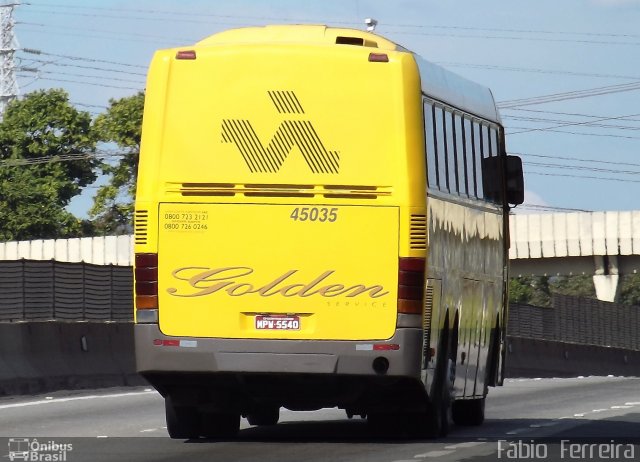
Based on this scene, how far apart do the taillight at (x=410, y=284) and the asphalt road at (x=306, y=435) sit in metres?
1.23

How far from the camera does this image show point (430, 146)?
18562mm

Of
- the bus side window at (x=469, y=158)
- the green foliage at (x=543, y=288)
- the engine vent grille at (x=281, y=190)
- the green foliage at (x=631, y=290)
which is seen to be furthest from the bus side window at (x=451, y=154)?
the green foliage at (x=631, y=290)

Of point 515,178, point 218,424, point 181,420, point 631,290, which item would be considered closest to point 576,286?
point 631,290

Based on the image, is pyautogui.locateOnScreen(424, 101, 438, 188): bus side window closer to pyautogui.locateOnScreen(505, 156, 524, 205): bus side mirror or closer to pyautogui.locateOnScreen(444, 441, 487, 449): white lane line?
pyautogui.locateOnScreen(444, 441, 487, 449): white lane line

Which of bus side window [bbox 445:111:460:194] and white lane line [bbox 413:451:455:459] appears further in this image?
bus side window [bbox 445:111:460:194]

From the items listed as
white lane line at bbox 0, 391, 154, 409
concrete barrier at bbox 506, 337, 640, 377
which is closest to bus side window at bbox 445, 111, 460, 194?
white lane line at bbox 0, 391, 154, 409

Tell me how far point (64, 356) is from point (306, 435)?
1026cm

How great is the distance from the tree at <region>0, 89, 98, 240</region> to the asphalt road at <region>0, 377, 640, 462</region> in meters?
95.5

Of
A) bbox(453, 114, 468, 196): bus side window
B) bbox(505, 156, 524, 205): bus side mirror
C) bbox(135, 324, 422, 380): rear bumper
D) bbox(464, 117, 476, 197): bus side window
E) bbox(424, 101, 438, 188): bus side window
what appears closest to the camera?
bbox(135, 324, 422, 380): rear bumper

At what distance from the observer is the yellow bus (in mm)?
17641

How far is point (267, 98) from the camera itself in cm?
1783

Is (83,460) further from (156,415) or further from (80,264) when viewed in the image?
(80,264)

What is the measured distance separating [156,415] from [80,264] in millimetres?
9339
